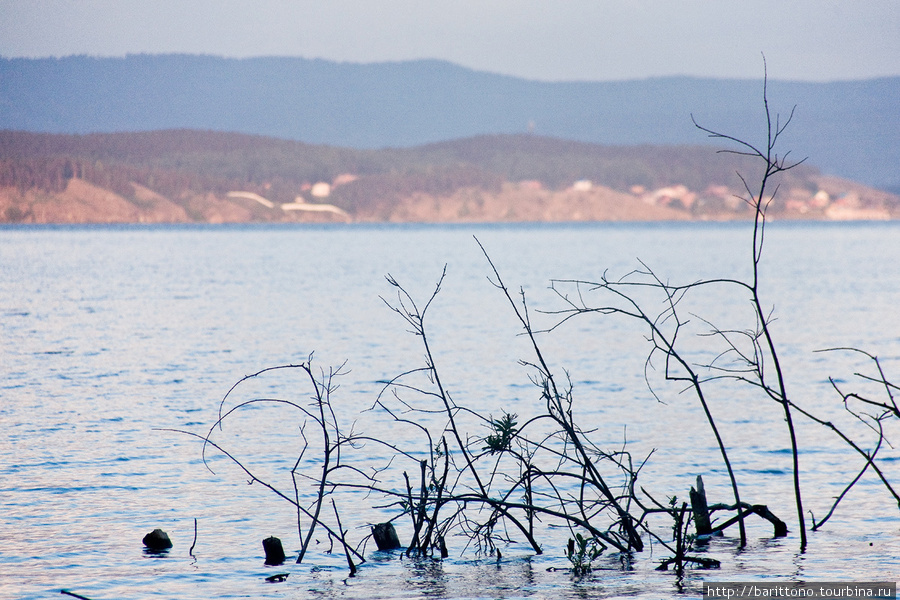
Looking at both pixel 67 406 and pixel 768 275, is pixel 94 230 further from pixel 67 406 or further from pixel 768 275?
pixel 67 406

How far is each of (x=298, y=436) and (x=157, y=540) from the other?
6.05 metres

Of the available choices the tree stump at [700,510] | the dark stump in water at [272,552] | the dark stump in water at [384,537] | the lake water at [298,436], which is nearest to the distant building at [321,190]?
the lake water at [298,436]

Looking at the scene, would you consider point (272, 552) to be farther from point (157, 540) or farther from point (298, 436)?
point (298, 436)

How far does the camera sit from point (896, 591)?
8.02m

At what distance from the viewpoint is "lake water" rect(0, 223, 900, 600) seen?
8.93 metres

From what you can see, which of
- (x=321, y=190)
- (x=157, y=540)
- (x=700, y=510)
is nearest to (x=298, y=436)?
(x=157, y=540)

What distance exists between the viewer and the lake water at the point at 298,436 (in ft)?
29.3

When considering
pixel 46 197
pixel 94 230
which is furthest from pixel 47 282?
pixel 94 230

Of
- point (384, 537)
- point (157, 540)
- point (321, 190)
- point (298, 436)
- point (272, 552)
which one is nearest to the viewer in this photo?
point (272, 552)

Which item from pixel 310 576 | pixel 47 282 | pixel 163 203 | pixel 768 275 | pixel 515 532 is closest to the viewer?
pixel 310 576

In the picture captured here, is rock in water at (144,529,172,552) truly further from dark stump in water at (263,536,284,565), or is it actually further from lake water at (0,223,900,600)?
dark stump in water at (263,536,284,565)

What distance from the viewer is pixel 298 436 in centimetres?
1590

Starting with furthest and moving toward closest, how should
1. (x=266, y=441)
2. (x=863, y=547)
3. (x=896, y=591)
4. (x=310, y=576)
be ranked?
(x=266, y=441)
(x=863, y=547)
(x=310, y=576)
(x=896, y=591)

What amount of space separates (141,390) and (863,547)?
15228 millimetres
